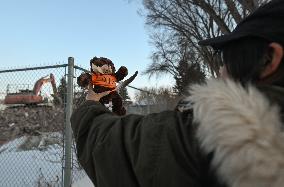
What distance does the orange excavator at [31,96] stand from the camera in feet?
17.3

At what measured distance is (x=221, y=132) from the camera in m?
1.00

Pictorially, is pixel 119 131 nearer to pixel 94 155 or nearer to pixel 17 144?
pixel 94 155

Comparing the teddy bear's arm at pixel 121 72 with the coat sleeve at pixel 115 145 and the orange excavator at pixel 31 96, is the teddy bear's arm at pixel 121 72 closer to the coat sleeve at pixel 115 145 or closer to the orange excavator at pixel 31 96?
the coat sleeve at pixel 115 145

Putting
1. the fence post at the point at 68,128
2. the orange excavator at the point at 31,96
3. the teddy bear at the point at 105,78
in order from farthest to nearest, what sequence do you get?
the orange excavator at the point at 31,96, the fence post at the point at 68,128, the teddy bear at the point at 105,78

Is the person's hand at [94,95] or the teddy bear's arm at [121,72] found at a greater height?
the teddy bear's arm at [121,72]

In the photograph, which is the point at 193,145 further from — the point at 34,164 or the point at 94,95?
the point at 34,164

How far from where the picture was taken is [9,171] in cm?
764

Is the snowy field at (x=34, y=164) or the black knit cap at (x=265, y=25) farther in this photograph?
the snowy field at (x=34, y=164)

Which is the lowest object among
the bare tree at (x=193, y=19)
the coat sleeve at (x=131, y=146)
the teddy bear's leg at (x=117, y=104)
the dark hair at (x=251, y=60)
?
the coat sleeve at (x=131, y=146)

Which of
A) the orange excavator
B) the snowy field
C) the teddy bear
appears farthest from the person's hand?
the snowy field

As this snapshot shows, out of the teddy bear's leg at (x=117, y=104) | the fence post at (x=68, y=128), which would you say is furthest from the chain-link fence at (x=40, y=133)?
the teddy bear's leg at (x=117, y=104)

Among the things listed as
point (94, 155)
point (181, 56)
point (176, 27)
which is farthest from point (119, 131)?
point (181, 56)

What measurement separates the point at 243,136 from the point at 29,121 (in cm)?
548

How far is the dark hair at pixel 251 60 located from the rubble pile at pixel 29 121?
4617 millimetres
